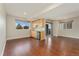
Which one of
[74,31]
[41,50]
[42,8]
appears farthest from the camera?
[74,31]

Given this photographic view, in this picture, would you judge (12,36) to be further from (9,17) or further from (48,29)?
(48,29)

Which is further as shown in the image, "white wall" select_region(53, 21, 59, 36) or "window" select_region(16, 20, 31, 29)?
"white wall" select_region(53, 21, 59, 36)

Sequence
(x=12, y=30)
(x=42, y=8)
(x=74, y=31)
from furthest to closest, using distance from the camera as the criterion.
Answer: (x=74, y=31) < (x=12, y=30) < (x=42, y=8)

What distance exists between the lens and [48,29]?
11.6m

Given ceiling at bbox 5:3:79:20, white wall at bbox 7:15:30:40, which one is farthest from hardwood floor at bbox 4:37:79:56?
white wall at bbox 7:15:30:40

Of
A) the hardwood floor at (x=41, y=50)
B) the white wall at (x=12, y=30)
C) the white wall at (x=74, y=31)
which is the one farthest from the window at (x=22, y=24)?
the white wall at (x=74, y=31)

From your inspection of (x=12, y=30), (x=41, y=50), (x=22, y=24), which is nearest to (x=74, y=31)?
(x=22, y=24)

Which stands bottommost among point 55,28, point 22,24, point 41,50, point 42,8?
point 41,50

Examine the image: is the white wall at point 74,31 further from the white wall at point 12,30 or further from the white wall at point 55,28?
the white wall at point 12,30

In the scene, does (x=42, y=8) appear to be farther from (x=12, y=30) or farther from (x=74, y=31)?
(x=74, y=31)

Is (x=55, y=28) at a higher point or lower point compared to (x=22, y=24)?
lower

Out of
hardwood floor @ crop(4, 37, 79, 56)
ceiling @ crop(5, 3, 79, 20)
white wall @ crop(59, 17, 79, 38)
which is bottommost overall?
hardwood floor @ crop(4, 37, 79, 56)

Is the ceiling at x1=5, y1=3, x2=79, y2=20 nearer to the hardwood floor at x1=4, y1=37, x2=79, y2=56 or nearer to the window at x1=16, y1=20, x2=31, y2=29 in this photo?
the hardwood floor at x1=4, y1=37, x2=79, y2=56

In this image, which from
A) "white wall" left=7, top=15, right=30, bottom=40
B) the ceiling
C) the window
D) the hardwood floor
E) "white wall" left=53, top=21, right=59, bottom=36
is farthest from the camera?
"white wall" left=53, top=21, right=59, bottom=36
